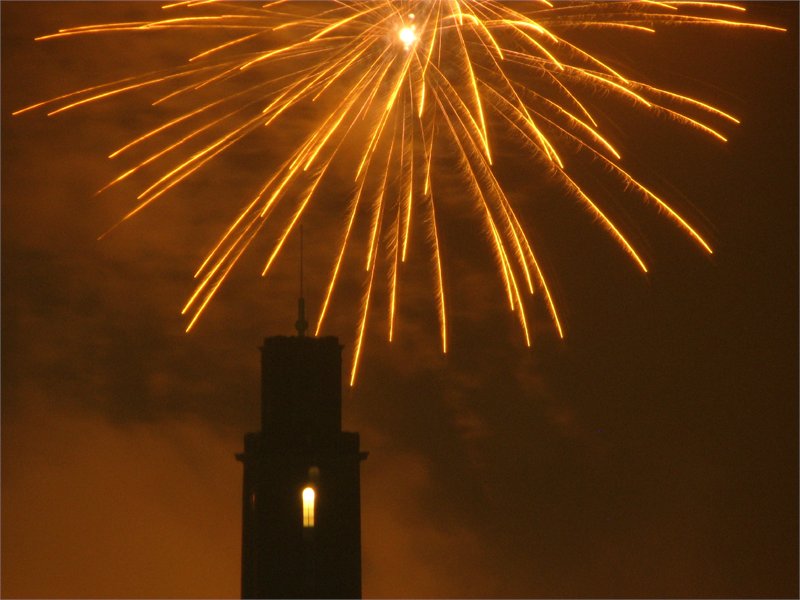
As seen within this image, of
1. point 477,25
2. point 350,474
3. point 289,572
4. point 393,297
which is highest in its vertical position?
point 477,25

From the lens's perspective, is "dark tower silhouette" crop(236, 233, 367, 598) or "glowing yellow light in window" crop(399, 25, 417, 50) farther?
"dark tower silhouette" crop(236, 233, 367, 598)

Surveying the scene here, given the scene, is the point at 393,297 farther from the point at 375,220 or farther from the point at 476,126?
the point at 476,126

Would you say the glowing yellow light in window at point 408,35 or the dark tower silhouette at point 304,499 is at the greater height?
the glowing yellow light in window at point 408,35

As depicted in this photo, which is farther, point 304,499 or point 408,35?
point 304,499

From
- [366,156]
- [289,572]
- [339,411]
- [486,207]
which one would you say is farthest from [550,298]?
[289,572]

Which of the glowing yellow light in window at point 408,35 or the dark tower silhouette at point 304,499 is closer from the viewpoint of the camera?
the glowing yellow light in window at point 408,35

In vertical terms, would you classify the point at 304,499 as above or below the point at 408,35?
below

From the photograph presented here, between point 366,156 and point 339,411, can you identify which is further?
point 339,411

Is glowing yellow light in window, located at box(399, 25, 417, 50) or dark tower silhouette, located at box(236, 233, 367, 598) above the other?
glowing yellow light in window, located at box(399, 25, 417, 50)
